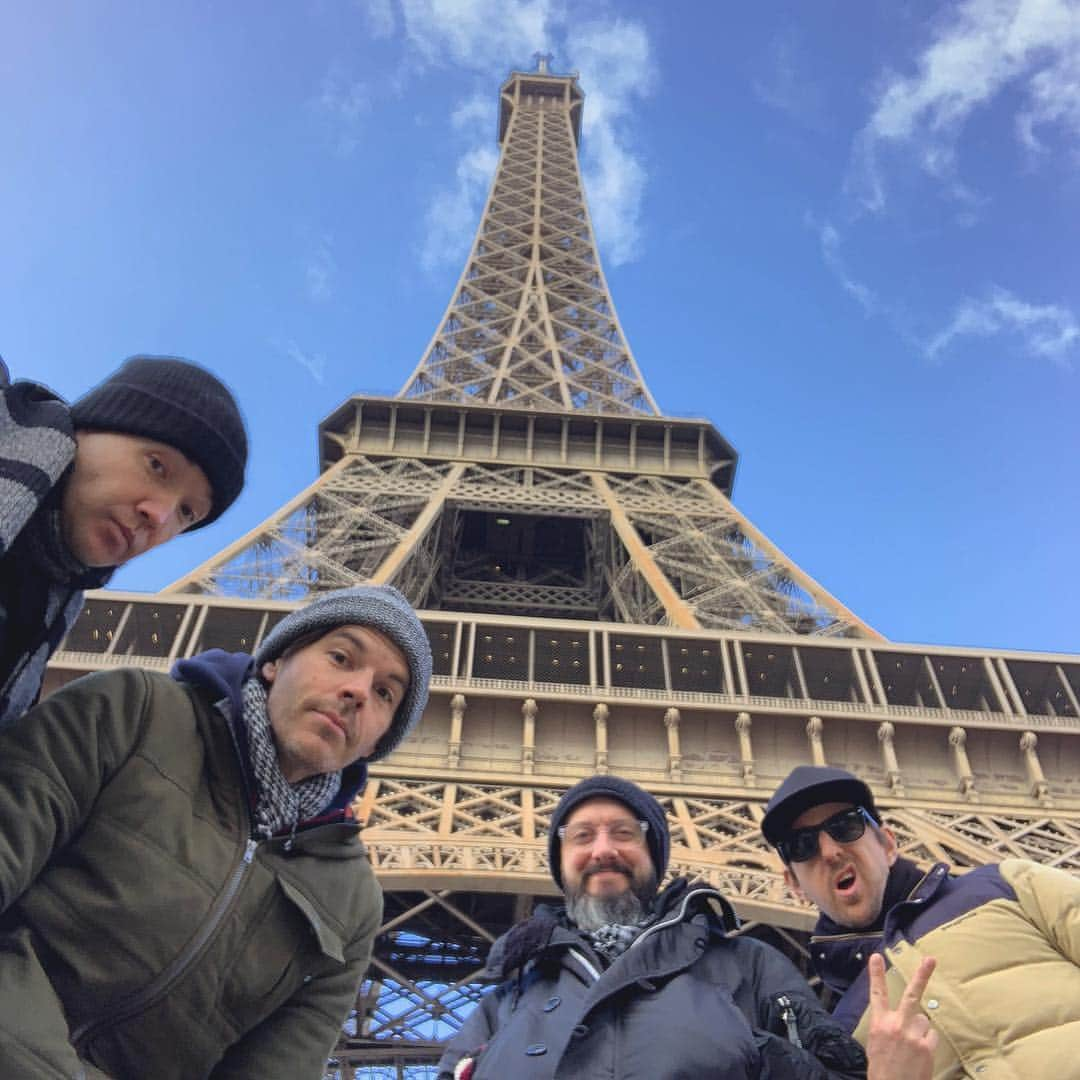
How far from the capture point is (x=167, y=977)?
2268 mm

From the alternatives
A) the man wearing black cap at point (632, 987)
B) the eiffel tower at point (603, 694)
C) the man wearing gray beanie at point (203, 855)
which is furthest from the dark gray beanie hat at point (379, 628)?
the eiffel tower at point (603, 694)

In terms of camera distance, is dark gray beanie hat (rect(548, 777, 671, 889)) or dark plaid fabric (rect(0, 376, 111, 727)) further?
dark gray beanie hat (rect(548, 777, 671, 889))

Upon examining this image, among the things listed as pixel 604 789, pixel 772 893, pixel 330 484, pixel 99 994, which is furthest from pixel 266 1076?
pixel 330 484

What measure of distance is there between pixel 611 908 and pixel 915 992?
1.19 metres

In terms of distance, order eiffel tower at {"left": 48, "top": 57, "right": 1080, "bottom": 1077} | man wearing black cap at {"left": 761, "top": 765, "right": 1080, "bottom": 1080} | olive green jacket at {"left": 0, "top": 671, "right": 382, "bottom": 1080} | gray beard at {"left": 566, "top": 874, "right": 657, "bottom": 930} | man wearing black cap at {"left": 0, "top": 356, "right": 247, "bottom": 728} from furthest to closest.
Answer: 1. eiffel tower at {"left": 48, "top": 57, "right": 1080, "bottom": 1077}
2. gray beard at {"left": 566, "top": 874, "right": 657, "bottom": 930}
3. man wearing black cap at {"left": 761, "top": 765, "right": 1080, "bottom": 1080}
4. man wearing black cap at {"left": 0, "top": 356, "right": 247, "bottom": 728}
5. olive green jacket at {"left": 0, "top": 671, "right": 382, "bottom": 1080}

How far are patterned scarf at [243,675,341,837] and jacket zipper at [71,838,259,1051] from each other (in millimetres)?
175

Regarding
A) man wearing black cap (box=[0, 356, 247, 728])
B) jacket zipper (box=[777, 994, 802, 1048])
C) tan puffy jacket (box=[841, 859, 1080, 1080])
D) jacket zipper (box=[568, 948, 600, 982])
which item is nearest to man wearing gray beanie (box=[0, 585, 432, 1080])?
man wearing black cap (box=[0, 356, 247, 728])

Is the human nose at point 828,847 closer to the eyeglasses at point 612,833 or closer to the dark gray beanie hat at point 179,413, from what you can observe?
the eyeglasses at point 612,833

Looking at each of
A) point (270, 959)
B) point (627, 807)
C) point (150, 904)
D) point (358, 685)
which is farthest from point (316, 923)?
point (627, 807)

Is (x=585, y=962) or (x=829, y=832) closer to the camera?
(x=585, y=962)

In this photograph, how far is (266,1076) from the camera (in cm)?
255

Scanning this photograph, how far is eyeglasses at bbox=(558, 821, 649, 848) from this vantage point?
3564 millimetres

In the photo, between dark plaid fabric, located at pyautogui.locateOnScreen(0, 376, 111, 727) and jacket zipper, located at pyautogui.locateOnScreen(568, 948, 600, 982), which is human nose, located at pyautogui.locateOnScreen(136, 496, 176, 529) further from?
jacket zipper, located at pyautogui.locateOnScreen(568, 948, 600, 982)

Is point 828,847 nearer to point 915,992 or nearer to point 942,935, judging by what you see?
point 942,935
